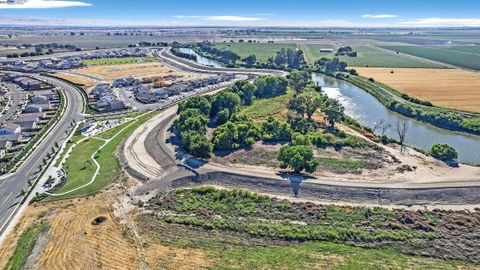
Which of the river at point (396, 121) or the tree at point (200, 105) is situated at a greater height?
the tree at point (200, 105)

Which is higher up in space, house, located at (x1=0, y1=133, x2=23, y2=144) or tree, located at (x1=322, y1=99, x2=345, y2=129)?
tree, located at (x1=322, y1=99, x2=345, y2=129)

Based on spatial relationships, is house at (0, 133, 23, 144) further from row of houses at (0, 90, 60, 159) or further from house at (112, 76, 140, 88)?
house at (112, 76, 140, 88)

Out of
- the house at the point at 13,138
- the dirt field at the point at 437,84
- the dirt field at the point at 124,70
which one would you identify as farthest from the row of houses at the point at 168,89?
the dirt field at the point at 437,84

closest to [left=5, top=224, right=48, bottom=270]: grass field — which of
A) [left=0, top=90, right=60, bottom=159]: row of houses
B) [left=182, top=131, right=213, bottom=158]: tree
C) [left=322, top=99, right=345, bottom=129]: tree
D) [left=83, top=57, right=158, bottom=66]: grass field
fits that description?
[left=182, top=131, right=213, bottom=158]: tree

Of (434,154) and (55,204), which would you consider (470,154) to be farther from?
(55,204)

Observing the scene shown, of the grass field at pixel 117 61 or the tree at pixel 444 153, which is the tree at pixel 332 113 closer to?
the tree at pixel 444 153
